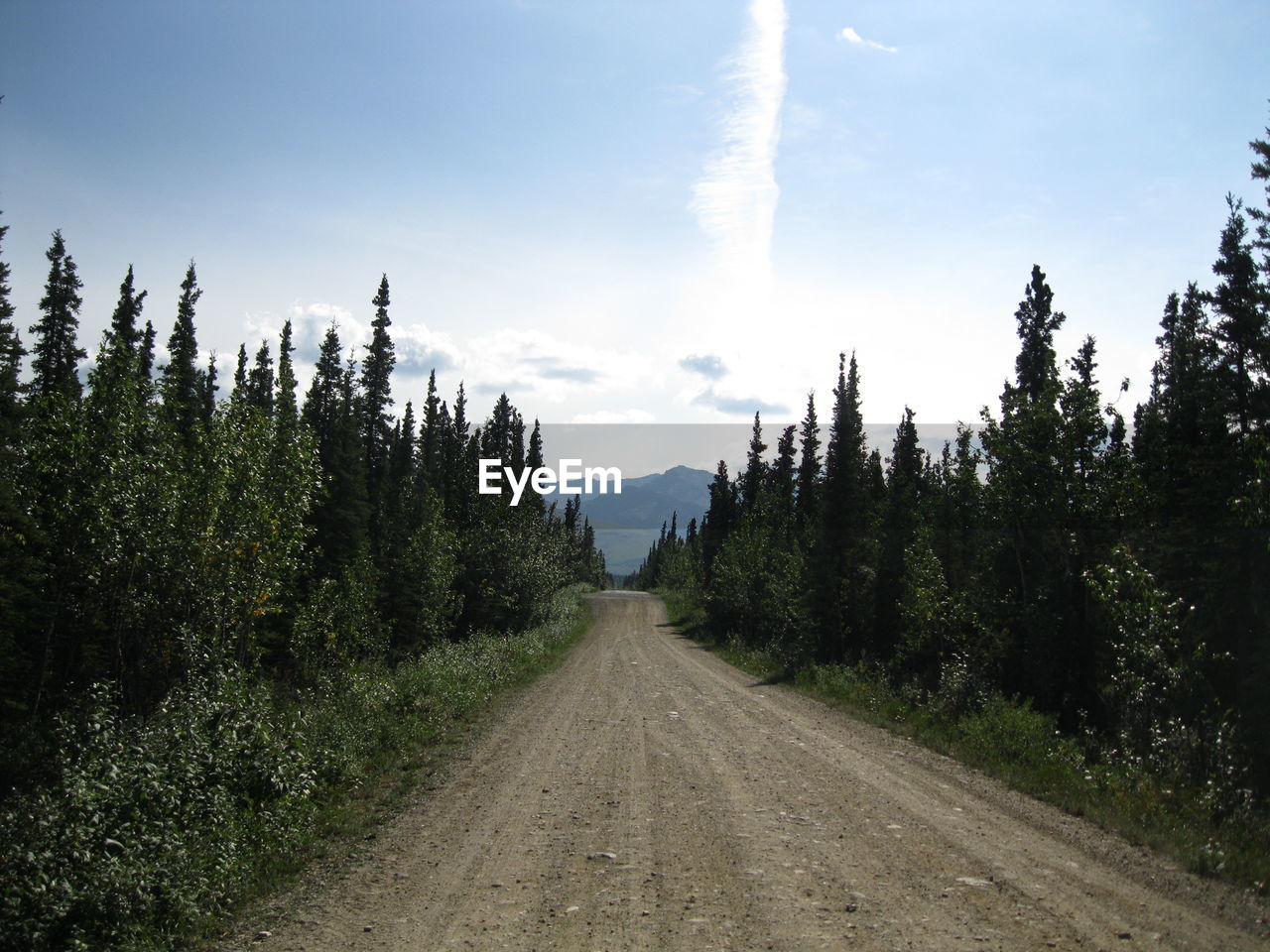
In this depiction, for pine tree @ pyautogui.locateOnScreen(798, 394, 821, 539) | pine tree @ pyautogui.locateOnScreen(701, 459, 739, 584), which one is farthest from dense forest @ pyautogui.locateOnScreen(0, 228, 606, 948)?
pine tree @ pyautogui.locateOnScreen(701, 459, 739, 584)

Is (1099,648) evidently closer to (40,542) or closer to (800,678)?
(800,678)

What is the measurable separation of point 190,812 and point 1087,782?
11.3 m

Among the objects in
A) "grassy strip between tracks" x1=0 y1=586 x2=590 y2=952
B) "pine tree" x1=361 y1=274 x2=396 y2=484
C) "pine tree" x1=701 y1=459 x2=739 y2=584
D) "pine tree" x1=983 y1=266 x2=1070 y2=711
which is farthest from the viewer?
"pine tree" x1=701 y1=459 x2=739 y2=584

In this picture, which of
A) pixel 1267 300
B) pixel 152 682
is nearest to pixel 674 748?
pixel 152 682

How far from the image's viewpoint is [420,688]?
16781 millimetres

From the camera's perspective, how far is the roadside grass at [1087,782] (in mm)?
8102

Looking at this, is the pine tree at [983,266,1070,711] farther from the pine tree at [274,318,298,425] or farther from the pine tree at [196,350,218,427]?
the pine tree at [196,350,218,427]

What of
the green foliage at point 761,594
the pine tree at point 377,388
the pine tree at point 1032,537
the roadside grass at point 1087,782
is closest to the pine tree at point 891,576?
the green foliage at point 761,594

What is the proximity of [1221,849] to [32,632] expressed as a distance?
21.7 m

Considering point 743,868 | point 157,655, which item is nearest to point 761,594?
point 157,655

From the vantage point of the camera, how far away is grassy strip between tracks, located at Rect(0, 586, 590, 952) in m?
5.86

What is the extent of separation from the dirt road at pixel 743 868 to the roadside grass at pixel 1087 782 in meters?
0.45

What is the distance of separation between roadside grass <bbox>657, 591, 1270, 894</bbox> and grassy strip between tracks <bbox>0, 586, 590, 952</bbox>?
8681mm

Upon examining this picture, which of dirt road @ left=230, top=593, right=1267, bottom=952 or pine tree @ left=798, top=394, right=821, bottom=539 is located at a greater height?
pine tree @ left=798, top=394, right=821, bottom=539
